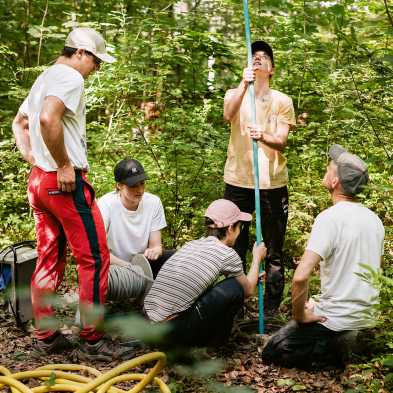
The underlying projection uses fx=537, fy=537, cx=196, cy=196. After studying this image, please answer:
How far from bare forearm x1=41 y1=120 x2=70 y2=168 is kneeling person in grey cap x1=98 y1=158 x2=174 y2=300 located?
95 centimetres

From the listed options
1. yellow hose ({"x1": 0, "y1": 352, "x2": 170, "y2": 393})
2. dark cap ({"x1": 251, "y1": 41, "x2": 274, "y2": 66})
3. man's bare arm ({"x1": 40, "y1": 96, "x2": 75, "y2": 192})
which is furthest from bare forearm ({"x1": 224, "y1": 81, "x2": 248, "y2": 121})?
yellow hose ({"x1": 0, "y1": 352, "x2": 170, "y2": 393})

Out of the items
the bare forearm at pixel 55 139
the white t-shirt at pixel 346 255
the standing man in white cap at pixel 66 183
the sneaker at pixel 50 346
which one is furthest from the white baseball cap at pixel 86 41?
the sneaker at pixel 50 346

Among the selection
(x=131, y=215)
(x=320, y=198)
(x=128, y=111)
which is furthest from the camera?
(x=128, y=111)

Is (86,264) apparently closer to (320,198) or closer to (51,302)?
(51,302)

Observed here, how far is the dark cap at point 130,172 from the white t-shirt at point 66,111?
0.69 metres

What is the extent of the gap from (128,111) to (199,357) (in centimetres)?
496

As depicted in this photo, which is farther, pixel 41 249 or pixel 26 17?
pixel 26 17

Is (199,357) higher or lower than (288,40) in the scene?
lower

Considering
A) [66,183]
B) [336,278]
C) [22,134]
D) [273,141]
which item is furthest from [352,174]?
[22,134]

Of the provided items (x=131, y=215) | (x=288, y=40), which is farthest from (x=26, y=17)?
(x=131, y=215)

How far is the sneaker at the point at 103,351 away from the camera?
343 cm

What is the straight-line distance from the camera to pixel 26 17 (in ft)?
23.0

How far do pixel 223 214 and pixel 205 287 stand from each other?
1.65 ft

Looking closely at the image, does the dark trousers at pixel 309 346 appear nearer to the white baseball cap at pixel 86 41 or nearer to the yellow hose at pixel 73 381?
the yellow hose at pixel 73 381
